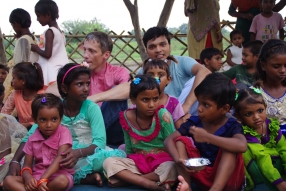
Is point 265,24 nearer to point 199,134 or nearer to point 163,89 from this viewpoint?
point 163,89

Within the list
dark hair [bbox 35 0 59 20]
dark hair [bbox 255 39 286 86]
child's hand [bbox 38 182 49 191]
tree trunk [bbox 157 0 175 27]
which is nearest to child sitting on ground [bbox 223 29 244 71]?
tree trunk [bbox 157 0 175 27]

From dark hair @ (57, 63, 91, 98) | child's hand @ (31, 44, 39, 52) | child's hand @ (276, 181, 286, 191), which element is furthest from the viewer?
child's hand @ (31, 44, 39, 52)

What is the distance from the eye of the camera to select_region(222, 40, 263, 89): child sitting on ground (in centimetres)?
420

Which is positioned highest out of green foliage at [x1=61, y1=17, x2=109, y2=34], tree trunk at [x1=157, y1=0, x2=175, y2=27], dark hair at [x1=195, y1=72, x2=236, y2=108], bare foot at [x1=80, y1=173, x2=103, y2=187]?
green foliage at [x1=61, y1=17, x2=109, y2=34]

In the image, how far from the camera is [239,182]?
264 centimetres

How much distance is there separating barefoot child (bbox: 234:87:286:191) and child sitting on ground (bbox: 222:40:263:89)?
1362 millimetres

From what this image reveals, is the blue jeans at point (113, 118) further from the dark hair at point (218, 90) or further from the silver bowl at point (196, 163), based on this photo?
the silver bowl at point (196, 163)

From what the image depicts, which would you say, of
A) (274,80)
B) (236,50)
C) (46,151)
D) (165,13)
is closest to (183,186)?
(46,151)

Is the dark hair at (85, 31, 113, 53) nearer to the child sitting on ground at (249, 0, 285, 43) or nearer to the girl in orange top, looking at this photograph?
the girl in orange top

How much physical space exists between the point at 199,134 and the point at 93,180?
0.90 metres

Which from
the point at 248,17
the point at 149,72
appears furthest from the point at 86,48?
the point at 248,17

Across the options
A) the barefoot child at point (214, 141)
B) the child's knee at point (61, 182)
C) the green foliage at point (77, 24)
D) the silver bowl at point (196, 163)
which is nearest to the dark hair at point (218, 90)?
the barefoot child at point (214, 141)

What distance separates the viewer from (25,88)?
383 cm

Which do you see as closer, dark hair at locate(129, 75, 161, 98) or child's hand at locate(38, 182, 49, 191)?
child's hand at locate(38, 182, 49, 191)
